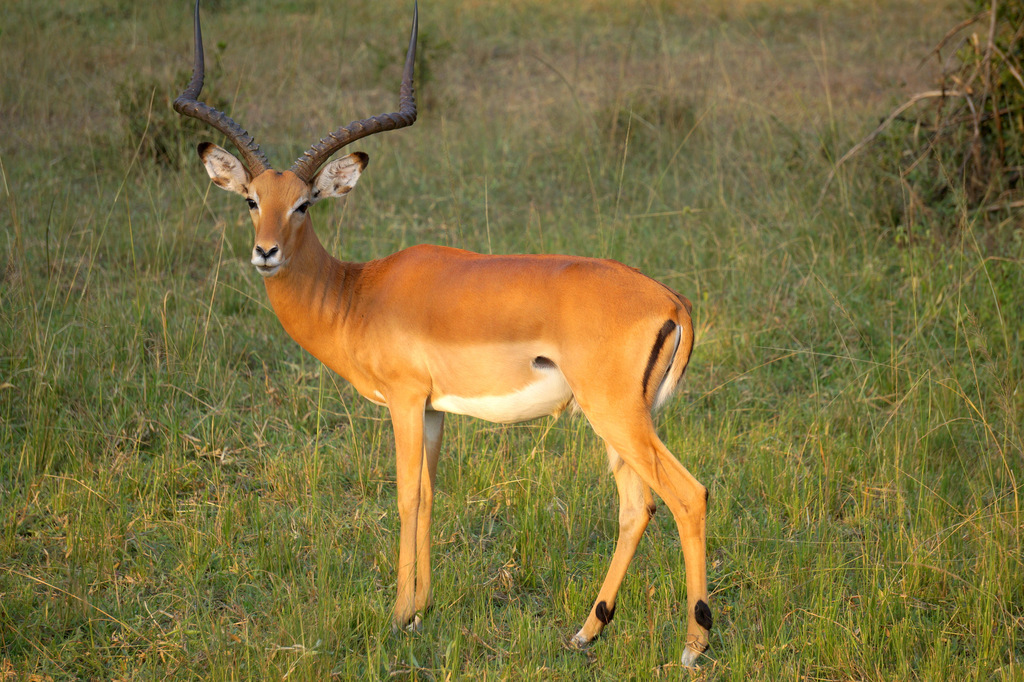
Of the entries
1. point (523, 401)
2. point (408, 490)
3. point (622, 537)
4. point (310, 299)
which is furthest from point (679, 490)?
point (310, 299)

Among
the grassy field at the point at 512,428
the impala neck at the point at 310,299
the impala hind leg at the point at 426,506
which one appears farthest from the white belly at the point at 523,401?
the grassy field at the point at 512,428

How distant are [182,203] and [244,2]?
652 cm

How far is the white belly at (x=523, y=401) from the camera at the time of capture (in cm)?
307

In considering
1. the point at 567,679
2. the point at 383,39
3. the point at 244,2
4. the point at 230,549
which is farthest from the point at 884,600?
the point at 244,2

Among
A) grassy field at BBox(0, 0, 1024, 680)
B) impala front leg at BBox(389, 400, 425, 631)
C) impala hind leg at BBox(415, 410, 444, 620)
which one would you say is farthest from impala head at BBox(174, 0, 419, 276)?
grassy field at BBox(0, 0, 1024, 680)

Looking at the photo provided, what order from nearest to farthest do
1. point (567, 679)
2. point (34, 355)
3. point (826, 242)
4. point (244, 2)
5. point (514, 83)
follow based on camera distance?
point (567, 679) → point (34, 355) → point (826, 242) → point (514, 83) → point (244, 2)

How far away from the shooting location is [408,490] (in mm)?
3211

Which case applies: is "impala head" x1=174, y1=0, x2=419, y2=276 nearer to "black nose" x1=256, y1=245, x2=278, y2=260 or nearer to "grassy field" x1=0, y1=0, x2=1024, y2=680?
"black nose" x1=256, y1=245, x2=278, y2=260

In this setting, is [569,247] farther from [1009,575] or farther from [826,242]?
[1009,575]

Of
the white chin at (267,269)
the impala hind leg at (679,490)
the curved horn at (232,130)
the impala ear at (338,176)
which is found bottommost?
the impala hind leg at (679,490)

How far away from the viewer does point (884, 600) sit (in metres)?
3.07

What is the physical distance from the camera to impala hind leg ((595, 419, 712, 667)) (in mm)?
2898

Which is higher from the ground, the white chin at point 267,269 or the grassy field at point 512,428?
the white chin at point 267,269

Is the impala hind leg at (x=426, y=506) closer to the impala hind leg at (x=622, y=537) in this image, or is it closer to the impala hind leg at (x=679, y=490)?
the impala hind leg at (x=622, y=537)
